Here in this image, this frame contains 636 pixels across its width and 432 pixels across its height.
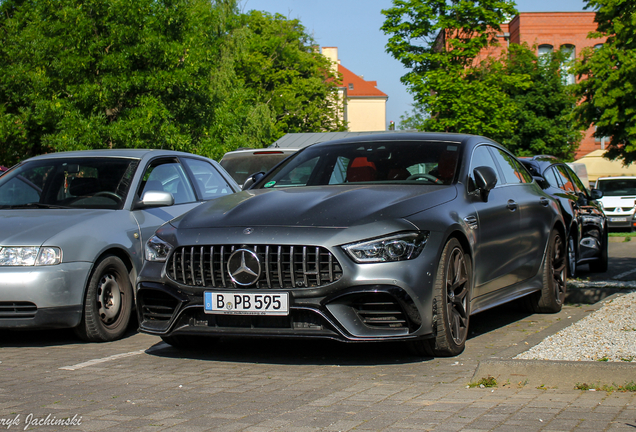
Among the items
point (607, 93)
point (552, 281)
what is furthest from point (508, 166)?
point (607, 93)

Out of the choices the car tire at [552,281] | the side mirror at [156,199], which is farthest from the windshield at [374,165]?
the car tire at [552,281]

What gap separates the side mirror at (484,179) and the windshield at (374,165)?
0.69 feet

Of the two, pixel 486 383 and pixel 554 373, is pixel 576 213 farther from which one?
pixel 486 383

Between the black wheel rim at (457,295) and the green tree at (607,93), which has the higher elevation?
the green tree at (607,93)

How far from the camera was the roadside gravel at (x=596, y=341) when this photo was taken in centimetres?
513

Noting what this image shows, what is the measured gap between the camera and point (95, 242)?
255 inches

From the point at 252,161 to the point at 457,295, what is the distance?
8.17 meters

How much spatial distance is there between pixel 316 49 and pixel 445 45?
28684 millimetres

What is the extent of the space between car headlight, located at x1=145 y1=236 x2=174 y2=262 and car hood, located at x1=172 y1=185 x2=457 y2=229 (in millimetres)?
165

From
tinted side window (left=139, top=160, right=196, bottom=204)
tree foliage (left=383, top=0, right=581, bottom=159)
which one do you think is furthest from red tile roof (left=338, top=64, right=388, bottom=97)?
tinted side window (left=139, top=160, right=196, bottom=204)

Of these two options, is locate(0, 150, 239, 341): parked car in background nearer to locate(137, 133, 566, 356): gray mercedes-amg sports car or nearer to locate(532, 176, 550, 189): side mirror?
locate(137, 133, 566, 356): gray mercedes-amg sports car

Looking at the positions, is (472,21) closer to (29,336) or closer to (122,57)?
(122,57)

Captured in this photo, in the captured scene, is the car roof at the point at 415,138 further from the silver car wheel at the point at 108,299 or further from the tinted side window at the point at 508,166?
the silver car wheel at the point at 108,299

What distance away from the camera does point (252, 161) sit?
526 inches
